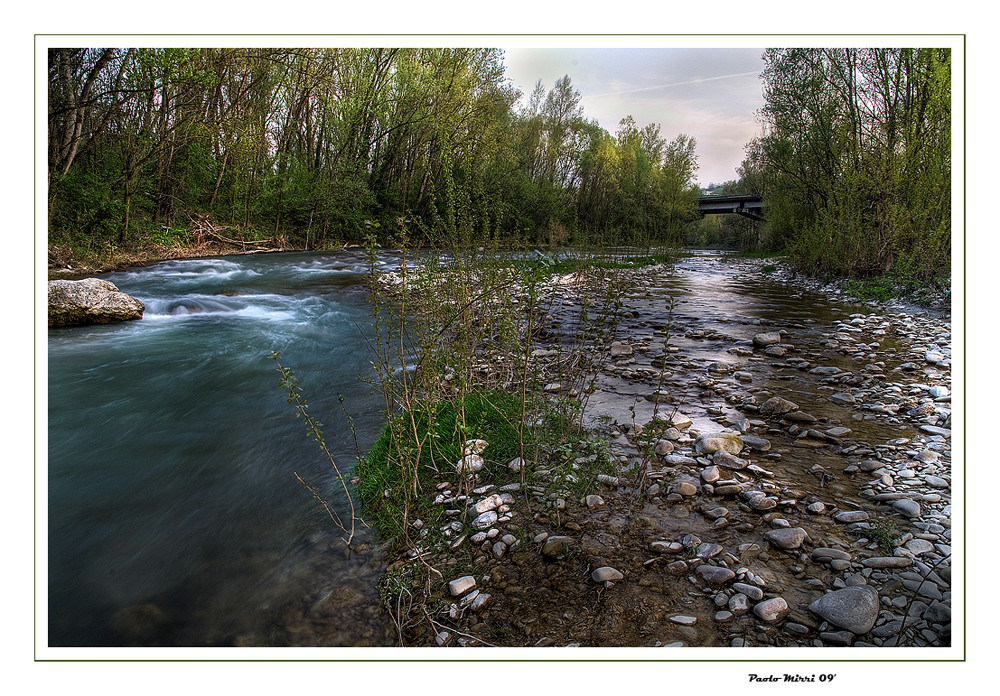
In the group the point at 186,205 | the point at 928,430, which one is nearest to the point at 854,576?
the point at 928,430

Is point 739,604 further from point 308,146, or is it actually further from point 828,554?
point 308,146

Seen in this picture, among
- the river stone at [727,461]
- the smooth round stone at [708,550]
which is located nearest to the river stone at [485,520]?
the smooth round stone at [708,550]

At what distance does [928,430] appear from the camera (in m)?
3.45

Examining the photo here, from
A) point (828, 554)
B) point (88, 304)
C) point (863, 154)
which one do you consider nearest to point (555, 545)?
point (828, 554)

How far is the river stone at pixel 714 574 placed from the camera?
2.11 metres

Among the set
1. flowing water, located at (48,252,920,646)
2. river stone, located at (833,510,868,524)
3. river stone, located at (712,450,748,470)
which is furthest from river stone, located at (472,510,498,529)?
river stone, located at (833,510,868,524)

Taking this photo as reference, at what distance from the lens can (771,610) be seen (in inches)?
74.5

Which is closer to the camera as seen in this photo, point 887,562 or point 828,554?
point 887,562

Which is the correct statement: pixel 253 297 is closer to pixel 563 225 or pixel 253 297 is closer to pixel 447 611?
pixel 563 225

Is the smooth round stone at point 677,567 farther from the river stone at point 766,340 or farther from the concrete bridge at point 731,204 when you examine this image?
the concrete bridge at point 731,204

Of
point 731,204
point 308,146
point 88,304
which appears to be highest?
point 731,204

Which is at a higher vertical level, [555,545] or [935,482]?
[935,482]

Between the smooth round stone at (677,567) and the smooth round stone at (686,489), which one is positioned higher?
the smooth round stone at (686,489)

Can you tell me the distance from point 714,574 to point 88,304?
7.80 meters
